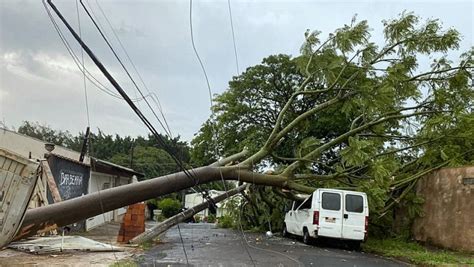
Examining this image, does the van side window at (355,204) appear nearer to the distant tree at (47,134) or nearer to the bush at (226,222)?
the bush at (226,222)

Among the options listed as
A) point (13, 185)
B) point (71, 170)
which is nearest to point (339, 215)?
point (71, 170)

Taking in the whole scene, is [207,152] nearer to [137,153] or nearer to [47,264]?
[47,264]

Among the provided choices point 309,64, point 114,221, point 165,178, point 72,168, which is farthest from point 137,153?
point 165,178

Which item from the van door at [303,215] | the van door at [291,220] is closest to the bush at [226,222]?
the van door at [291,220]

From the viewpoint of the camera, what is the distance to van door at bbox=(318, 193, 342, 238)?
17.5m

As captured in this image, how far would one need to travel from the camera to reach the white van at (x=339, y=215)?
1748cm

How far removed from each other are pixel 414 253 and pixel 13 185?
11.9 metres

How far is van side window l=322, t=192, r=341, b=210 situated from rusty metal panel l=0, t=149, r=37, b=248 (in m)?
11.2

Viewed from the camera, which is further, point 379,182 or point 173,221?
point 173,221

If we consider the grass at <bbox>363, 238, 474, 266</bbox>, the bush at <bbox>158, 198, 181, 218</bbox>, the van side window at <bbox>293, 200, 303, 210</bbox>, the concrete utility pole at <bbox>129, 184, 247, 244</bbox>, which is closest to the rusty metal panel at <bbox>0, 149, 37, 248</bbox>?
the concrete utility pole at <bbox>129, 184, 247, 244</bbox>

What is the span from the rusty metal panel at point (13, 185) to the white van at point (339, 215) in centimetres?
1105

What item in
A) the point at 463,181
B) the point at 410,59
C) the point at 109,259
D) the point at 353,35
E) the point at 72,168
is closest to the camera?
the point at 109,259

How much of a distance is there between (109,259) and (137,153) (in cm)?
4680

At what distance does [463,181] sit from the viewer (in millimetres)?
16312
